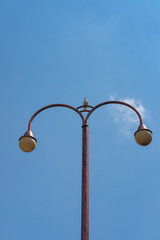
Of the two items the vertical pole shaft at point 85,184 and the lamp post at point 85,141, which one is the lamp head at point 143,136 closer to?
the lamp post at point 85,141

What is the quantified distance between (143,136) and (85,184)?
2.36m

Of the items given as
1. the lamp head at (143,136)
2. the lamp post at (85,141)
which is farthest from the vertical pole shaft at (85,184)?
the lamp head at (143,136)

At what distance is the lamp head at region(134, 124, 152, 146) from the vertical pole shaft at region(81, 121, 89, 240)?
1.48 metres

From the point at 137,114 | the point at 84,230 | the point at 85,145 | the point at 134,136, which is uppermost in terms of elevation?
the point at 137,114

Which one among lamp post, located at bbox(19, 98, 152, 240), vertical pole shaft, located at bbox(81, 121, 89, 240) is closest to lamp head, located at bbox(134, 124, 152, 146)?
lamp post, located at bbox(19, 98, 152, 240)

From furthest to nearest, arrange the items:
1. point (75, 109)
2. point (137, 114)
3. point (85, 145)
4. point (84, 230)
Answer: point (137, 114) < point (75, 109) < point (85, 145) < point (84, 230)

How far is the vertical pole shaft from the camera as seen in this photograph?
26.5ft

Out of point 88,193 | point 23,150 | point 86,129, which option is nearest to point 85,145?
point 86,129

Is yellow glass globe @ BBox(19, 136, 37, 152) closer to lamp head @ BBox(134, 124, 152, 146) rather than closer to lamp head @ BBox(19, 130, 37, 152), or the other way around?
lamp head @ BBox(19, 130, 37, 152)

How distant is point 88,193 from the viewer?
859cm

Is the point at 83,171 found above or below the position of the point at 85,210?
above

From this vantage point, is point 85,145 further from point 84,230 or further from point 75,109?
point 84,230

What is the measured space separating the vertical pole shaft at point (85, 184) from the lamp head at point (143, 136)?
4.87 ft

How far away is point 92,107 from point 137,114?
1.26 m
